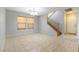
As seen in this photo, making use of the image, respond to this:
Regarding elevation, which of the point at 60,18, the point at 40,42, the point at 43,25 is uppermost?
the point at 60,18

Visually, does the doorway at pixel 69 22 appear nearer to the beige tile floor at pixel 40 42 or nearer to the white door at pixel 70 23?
the white door at pixel 70 23

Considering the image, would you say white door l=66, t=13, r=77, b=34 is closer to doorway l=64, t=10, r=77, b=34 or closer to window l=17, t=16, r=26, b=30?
doorway l=64, t=10, r=77, b=34

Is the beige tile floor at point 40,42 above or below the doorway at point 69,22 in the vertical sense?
below

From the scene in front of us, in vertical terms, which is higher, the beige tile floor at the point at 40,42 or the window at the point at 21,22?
the window at the point at 21,22

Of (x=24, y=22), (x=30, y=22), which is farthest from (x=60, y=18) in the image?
(x=24, y=22)

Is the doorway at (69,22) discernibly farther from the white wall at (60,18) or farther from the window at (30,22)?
the window at (30,22)

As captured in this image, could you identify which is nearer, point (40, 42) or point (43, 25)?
point (43, 25)

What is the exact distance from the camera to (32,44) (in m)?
2.26

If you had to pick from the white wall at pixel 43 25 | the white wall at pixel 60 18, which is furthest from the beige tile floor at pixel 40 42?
the white wall at pixel 60 18

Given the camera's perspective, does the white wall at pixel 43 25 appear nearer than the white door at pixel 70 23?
No

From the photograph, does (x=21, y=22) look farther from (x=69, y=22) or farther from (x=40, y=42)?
(x=69, y=22)

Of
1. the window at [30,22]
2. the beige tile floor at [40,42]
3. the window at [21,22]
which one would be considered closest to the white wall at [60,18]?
the beige tile floor at [40,42]
